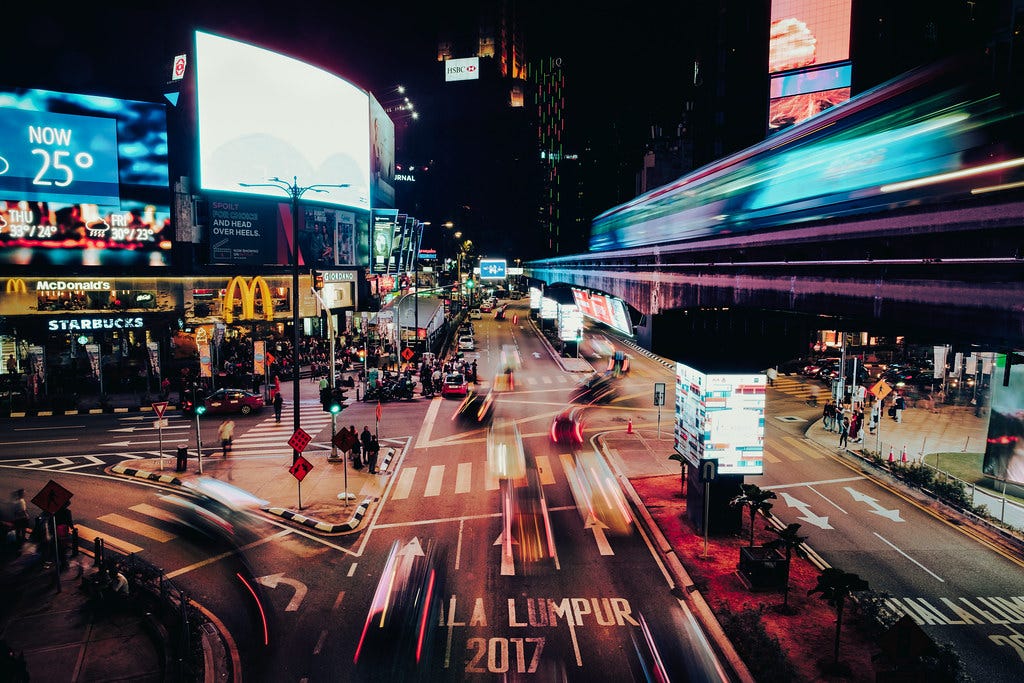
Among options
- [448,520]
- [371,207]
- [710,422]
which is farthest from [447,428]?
[371,207]

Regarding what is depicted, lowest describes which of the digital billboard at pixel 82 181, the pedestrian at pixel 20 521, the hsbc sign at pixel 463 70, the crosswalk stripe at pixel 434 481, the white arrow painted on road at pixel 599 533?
the crosswalk stripe at pixel 434 481

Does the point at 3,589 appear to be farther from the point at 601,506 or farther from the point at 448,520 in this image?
the point at 601,506

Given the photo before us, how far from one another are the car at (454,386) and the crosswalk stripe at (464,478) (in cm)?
1434

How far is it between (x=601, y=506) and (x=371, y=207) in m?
49.9

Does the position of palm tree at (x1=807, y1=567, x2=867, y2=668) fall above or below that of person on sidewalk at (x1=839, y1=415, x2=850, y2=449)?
above

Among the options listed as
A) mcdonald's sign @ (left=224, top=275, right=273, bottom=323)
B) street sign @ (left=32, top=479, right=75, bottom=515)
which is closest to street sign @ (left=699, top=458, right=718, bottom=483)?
street sign @ (left=32, top=479, right=75, bottom=515)

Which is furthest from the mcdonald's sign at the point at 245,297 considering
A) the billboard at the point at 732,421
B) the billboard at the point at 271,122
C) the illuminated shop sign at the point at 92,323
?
the billboard at the point at 732,421

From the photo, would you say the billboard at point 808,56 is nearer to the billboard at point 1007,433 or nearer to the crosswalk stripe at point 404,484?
the billboard at point 1007,433

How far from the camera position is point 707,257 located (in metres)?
15.0

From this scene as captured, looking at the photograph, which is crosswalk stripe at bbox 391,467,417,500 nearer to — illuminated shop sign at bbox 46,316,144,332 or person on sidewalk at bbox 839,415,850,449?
person on sidewalk at bbox 839,415,850,449

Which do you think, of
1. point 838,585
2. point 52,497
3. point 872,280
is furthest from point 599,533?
point 52,497

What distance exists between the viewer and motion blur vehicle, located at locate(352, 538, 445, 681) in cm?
1053

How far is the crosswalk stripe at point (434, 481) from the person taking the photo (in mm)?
20266

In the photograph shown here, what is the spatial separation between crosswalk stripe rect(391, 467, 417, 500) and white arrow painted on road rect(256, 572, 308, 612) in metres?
6.03
